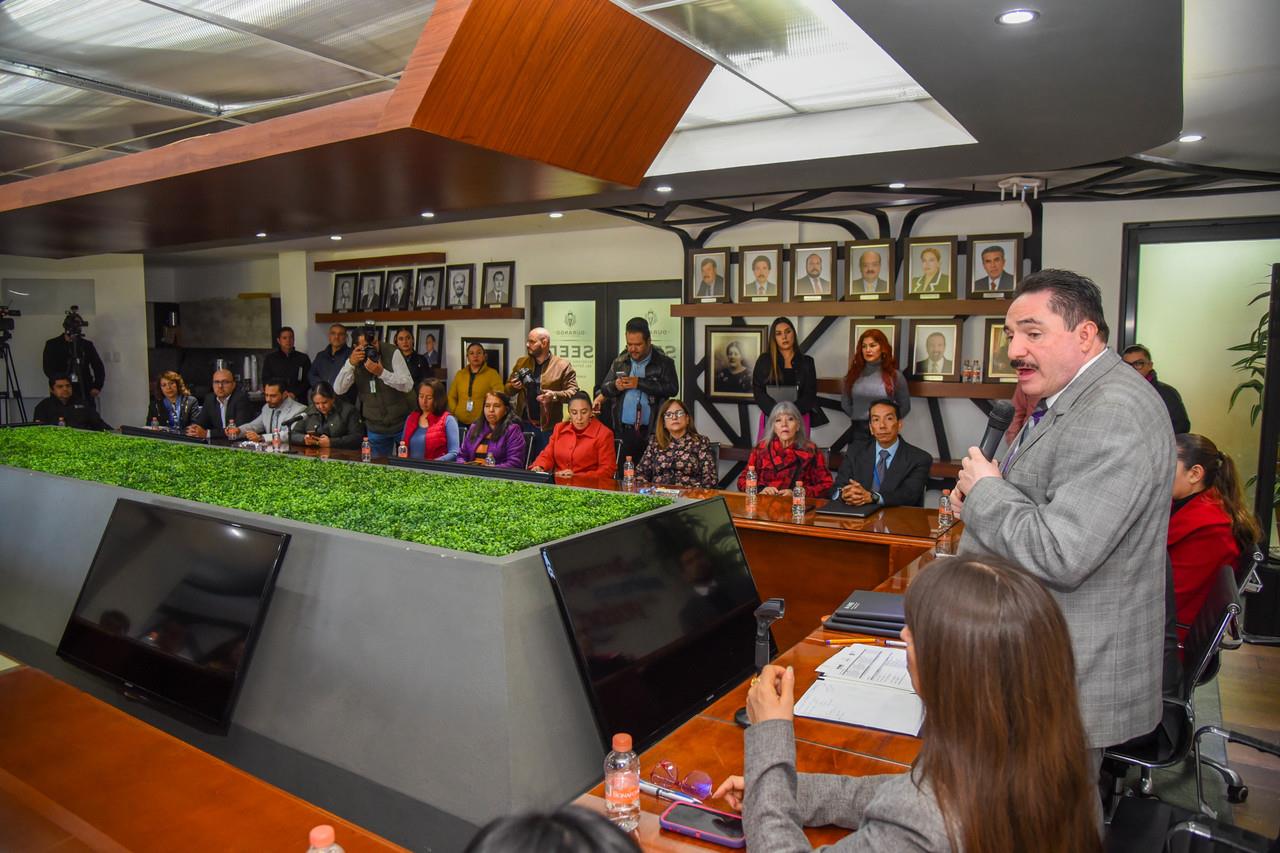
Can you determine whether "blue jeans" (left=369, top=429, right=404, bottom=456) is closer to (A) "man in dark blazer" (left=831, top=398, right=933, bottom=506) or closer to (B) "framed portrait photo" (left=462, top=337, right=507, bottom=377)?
(B) "framed portrait photo" (left=462, top=337, right=507, bottom=377)

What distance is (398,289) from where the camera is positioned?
9852 mm

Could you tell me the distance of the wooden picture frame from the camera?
680 cm

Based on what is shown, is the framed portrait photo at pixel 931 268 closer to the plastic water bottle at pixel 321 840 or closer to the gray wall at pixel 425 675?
the gray wall at pixel 425 675

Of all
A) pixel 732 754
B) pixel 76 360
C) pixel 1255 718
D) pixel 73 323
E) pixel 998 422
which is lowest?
pixel 1255 718

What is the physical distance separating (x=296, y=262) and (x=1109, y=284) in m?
8.68

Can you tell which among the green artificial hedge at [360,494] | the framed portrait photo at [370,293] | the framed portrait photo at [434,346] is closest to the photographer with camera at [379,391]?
the framed portrait photo at [434,346]

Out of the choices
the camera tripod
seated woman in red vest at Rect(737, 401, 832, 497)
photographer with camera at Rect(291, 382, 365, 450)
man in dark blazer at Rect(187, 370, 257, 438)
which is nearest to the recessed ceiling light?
seated woman in red vest at Rect(737, 401, 832, 497)

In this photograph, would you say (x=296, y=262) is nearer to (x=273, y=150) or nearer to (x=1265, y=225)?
(x=273, y=150)

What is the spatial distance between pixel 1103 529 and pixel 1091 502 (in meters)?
0.05

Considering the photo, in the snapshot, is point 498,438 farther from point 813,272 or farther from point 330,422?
point 813,272

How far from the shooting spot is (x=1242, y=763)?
3.32 metres

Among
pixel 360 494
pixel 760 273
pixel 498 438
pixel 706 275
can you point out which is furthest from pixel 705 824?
pixel 706 275

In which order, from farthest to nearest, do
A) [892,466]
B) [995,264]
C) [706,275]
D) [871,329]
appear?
[706,275]
[871,329]
[995,264]
[892,466]

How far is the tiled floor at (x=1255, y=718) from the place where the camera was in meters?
2.94
